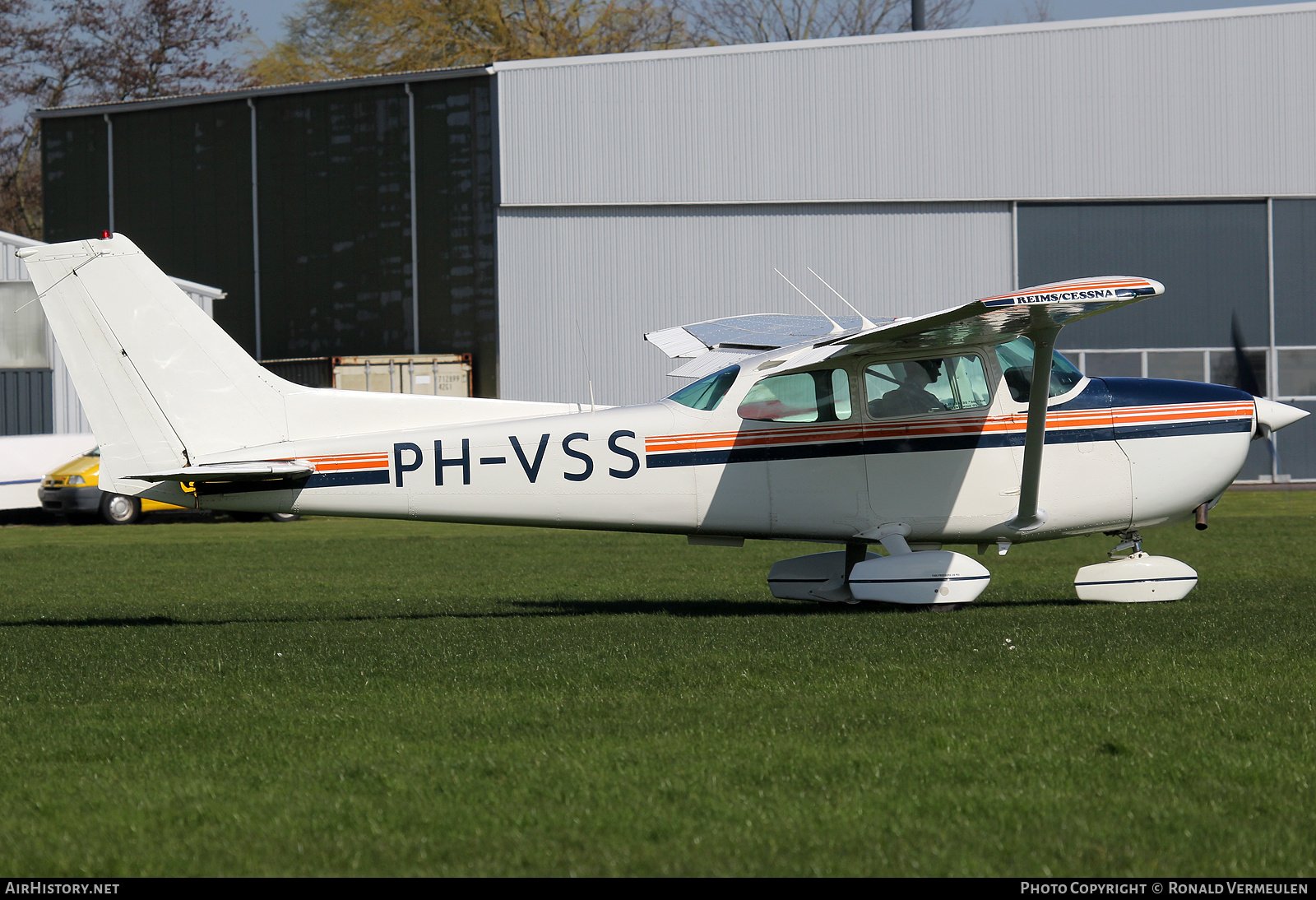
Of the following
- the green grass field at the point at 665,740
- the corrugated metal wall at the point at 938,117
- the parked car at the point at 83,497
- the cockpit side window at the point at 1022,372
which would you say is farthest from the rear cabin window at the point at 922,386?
the corrugated metal wall at the point at 938,117

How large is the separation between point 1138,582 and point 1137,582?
0.05 ft

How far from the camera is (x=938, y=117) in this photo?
3119 cm

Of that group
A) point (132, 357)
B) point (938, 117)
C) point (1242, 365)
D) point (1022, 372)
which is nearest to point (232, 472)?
point (132, 357)

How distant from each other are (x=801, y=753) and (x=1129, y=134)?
94.5 feet

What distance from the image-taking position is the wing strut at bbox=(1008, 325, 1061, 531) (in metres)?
9.70

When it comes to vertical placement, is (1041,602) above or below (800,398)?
below

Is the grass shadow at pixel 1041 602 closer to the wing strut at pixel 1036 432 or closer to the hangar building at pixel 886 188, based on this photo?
the wing strut at pixel 1036 432

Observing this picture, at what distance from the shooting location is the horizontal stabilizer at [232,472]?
31.6ft

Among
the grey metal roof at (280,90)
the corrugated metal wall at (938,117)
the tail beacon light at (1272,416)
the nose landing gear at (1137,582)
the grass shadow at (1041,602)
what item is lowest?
the grass shadow at (1041,602)

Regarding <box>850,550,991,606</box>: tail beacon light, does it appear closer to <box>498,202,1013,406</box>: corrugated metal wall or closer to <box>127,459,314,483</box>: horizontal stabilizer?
<box>127,459,314,483</box>: horizontal stabilizer

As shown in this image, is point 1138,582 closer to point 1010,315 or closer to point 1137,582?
point 1137,582

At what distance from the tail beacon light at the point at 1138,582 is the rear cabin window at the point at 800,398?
2319 mm

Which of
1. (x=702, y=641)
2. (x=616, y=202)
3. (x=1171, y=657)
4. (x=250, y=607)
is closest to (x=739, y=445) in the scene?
(x=702, y=641)

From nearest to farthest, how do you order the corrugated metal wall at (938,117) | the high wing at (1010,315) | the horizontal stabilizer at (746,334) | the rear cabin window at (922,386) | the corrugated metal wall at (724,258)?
1. the high wing at (1010,315)
2. the rear cabin window at (922,386)
3. the horizontal stabilizer at (746,334)
4. the corrugated metal wall at (938,117)
5. the corrugated metal wall at (724,258)
